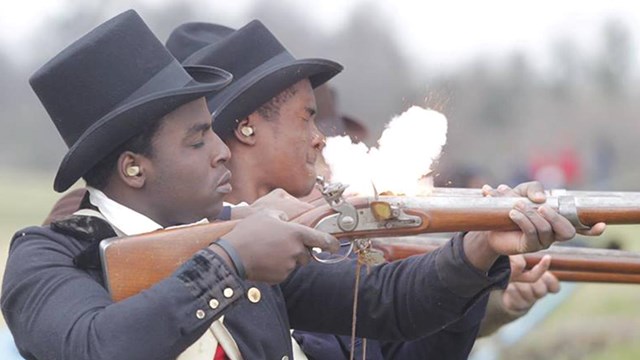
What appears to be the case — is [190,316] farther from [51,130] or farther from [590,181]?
[590,181]

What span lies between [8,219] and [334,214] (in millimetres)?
15305

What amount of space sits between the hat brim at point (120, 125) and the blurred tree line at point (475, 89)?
1135 cm

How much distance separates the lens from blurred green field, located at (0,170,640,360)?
14109 mm

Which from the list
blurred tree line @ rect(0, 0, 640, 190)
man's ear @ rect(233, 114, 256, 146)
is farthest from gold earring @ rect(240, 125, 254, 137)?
blurred tree line @ rect(0, 0, 640, 190)

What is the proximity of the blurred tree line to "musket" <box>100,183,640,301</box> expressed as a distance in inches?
444

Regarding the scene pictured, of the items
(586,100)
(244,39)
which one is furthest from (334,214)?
(586,100)

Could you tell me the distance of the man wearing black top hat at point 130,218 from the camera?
3.90 meters

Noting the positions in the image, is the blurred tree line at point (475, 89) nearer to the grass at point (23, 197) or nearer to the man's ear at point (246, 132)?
the grass at point (23, 197)

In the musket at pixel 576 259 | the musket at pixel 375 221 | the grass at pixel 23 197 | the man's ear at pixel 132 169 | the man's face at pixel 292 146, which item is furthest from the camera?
the grass at pixel 23 197

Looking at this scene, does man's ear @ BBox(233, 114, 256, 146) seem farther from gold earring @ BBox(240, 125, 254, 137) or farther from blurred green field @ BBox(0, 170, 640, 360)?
blurred green field @ BBox(0, 170, 640, 360)

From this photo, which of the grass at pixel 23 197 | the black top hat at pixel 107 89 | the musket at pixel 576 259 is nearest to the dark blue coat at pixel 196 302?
the black top hat at pixel 107 89

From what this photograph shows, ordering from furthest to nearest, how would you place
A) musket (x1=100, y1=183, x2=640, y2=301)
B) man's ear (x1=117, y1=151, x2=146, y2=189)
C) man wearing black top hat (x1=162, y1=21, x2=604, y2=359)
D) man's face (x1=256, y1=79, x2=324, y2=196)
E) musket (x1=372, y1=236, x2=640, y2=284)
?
musket (x1=372, y1=236, x2=640, y2=284) → man's face (x1=256, y1=79, x2=324, y2=196) → man wearing black top hat (x1=162, y1=21, x2=604, y2=359) → man's ear (x1=117, y1=151, x2=146, y2=189) → musket (x1=100, y1=183, x2=640, y2=301)

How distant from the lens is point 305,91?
17.7 ft

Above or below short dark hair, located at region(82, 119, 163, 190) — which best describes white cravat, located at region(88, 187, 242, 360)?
below
